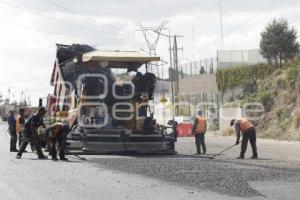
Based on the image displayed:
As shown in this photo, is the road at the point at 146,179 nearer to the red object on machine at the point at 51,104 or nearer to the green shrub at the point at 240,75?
the red object on machine at the point at 51,104

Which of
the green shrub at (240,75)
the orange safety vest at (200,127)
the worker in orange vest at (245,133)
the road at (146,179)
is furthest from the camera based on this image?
the green shrub at (240,75)

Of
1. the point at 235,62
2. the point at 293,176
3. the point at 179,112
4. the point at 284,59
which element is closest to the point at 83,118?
the point at 293,176

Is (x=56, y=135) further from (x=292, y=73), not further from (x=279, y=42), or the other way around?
(x=279, y=42)

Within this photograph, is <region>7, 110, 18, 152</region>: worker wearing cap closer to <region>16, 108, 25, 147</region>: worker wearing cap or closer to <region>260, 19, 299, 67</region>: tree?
<region>16, 108, 25, 147</region>: worker wearing cap

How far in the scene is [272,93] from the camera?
4100 centimetres

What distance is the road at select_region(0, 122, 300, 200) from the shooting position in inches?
436

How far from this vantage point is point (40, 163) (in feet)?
57.4

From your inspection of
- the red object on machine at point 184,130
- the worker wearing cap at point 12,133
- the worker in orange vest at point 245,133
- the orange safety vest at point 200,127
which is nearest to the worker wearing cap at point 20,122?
the worker wearing cap at point 12,133

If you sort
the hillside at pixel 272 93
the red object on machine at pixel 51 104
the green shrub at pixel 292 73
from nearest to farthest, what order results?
the red object on machine at pixel 51 104
the hillside at pixel 272 93
the green shrub at pixel 292 73

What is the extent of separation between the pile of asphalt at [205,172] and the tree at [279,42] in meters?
33.4

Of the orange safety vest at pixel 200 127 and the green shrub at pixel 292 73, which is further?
the green shrub at pixel 292 73

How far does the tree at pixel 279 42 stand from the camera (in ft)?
165

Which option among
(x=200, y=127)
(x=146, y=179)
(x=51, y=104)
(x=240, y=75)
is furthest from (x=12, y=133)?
(x=240, y=75)

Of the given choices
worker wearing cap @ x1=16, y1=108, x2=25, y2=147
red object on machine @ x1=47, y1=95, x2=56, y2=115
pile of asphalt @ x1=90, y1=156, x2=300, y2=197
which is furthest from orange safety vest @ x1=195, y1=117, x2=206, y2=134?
worker wearing cap @ x1=16, y1=108, x2=25, y2=147
